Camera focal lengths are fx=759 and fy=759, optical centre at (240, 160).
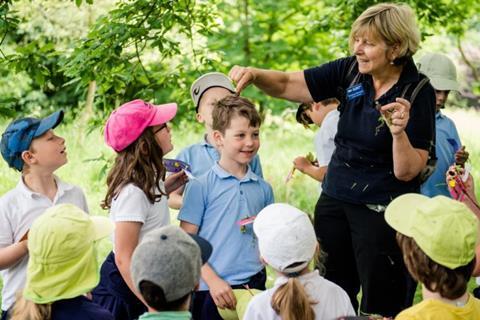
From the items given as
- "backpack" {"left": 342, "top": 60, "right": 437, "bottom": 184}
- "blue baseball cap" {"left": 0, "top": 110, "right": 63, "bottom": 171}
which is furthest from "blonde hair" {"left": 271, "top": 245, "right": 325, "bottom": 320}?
"blue baseball cap" {"left": 0, "top": 110, "right": 63, "bottom": 171}

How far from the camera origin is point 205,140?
4.24 meters

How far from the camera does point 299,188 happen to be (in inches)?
326

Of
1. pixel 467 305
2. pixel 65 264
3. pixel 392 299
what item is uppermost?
pixel 65 264

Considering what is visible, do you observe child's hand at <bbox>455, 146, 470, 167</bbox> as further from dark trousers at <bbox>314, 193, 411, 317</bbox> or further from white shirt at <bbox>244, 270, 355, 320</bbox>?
white shirt at <bbox>244, 270, 355, 320</bbox>

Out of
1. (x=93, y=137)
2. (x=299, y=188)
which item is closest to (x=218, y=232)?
(x=299, y=188)

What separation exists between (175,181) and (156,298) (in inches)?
53.8

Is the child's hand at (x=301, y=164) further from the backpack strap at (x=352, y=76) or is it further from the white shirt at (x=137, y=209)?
the white shirt at (x=137, y=209)

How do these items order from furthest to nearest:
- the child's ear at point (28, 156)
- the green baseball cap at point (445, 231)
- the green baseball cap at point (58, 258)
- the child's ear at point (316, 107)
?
1. the child's ear at point (316, 107)
2. the child's ear at point (28, 156)
3. the green baseball cap at point (58, 258)
4. the green baseball cap at point (445, 231)

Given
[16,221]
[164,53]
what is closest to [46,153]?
[16,221]

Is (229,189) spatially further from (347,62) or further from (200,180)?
(347,62)

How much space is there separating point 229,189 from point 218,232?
217 mm

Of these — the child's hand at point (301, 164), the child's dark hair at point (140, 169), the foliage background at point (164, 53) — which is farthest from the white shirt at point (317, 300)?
the foliage background at point (164, 53)

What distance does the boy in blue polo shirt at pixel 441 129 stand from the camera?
460cm

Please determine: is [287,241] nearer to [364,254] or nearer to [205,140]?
[364,254]
